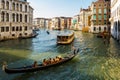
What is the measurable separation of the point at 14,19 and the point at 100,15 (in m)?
36.4

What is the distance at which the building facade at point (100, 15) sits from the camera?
7388 cm

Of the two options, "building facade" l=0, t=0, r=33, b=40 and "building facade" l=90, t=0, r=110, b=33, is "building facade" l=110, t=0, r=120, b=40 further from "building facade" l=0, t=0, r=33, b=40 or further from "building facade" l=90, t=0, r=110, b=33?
"building facade" l=90, t=0, r=110, b=33

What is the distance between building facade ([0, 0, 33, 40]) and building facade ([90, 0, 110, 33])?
2911 cm

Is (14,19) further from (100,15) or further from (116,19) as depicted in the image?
(100,15)

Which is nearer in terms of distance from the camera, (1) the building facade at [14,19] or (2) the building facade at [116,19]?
(2) the building facade at [116,19]

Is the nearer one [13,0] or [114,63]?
[114,63]

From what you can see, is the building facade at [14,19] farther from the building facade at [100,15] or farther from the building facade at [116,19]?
the building facade at [100,15]

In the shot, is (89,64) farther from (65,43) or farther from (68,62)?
(65,43)

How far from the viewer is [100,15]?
74688 millimetres

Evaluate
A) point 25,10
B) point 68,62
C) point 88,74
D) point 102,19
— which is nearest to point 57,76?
point 88,74

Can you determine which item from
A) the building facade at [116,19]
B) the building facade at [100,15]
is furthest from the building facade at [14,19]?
the building facade at [100,15]

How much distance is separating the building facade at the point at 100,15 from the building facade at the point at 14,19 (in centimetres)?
2911

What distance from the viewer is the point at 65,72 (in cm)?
1888

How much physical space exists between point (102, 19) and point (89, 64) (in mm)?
55380
